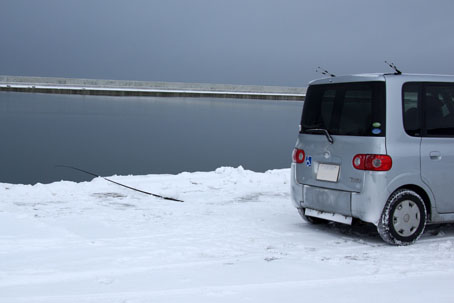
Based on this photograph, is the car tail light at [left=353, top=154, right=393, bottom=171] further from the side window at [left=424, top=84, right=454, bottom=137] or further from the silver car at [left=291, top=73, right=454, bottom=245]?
the side window at [left=424, top=84, right=454, bottom=137]

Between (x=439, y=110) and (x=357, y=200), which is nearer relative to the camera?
(x=357, y=200)

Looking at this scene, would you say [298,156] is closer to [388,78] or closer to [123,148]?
[388,78]

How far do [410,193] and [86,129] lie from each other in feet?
123

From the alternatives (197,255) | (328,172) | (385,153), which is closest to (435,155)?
(385,153)

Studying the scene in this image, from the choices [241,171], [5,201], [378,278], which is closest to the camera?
[378,278]

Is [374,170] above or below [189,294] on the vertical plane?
above

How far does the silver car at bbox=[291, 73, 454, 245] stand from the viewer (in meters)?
5.84

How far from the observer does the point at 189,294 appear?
4207 millimetres

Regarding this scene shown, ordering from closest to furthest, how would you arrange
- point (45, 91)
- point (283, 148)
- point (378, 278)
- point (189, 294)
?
point (189, 294)
point (378, 278)
point (283, 148)
point (45, 91)

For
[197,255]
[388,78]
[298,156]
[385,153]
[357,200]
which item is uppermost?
[388,78]

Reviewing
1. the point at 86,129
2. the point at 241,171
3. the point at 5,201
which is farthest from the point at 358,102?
the point at 86,129

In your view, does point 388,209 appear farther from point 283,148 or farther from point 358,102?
point 283,148

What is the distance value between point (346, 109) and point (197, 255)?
226cm

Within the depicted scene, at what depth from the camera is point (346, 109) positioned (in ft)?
20.2
